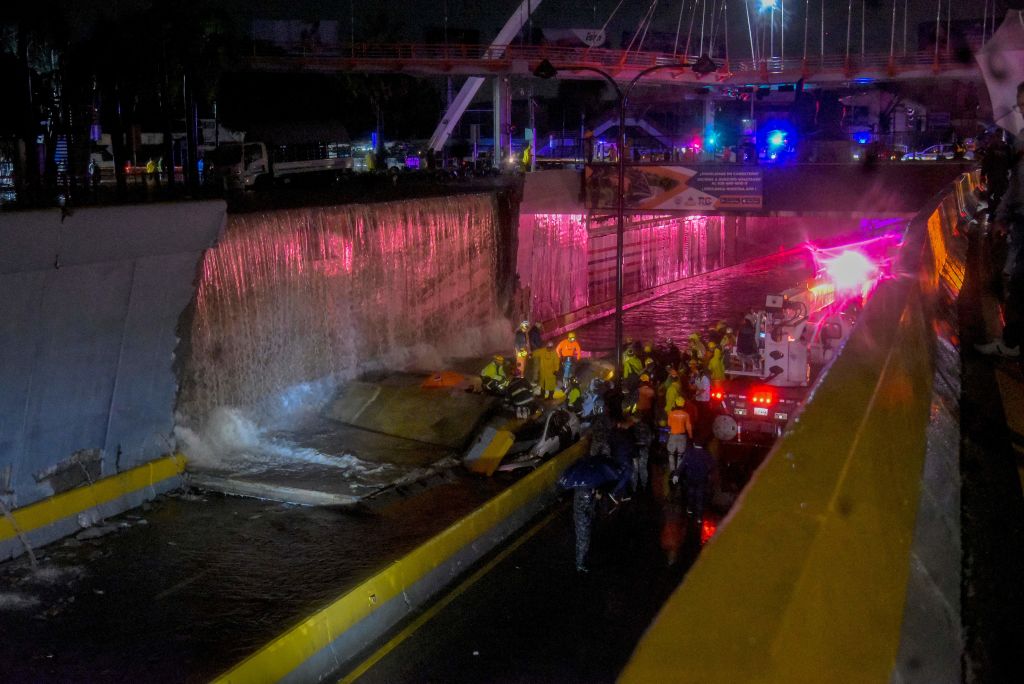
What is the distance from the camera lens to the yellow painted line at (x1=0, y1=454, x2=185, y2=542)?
39.9 ft

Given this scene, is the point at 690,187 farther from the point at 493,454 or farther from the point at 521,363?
the point at 493,454

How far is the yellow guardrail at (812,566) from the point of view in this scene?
1984 mm

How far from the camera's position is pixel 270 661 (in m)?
8.41


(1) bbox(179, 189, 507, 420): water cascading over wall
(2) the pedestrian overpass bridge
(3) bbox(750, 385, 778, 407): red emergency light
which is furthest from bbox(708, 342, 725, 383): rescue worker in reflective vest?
(2) the pedestrian overpass bridge

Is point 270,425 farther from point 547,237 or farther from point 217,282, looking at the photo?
point 547,237

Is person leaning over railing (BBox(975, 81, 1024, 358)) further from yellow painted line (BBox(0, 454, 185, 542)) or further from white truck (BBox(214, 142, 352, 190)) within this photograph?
white truck (BBox(214, 142, 352, 190))

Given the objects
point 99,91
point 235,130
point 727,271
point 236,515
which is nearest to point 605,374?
point 236,515

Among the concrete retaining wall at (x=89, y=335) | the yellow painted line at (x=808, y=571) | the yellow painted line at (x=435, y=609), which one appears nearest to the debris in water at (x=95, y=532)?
the concrete retaining wall at (x=89, y=335)

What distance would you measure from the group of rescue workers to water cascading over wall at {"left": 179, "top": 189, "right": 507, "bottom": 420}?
3.34 metres

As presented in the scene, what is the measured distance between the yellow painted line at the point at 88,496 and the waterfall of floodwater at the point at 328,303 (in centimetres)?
127

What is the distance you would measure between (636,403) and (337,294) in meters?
7.94

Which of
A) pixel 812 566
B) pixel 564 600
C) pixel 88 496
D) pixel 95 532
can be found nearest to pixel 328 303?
pixel 88 496

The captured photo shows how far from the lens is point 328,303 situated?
20.1 metres

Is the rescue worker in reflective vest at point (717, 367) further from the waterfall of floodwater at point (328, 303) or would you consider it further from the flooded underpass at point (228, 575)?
the waterfall of floodwater at point (328, 303)
